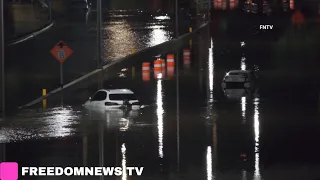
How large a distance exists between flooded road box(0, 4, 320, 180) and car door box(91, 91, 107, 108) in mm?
717

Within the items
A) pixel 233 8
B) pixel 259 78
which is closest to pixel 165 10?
pixel 233 8

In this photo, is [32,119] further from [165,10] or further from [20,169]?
[165,10]

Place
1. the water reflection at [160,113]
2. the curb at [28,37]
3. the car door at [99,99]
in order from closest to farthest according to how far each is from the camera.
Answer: the water reflection at [160,113]
the car door at [99,99]
the curb at [28,37]

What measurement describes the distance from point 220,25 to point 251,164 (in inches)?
2565

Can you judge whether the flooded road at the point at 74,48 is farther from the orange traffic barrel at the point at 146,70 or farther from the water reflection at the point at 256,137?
the water reflection at the point at 256,137

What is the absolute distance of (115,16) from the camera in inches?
4392

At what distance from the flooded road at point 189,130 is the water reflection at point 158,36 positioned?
18.4 meters

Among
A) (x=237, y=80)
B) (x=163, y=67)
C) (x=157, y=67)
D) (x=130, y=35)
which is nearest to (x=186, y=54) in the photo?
(x=163, y=67)

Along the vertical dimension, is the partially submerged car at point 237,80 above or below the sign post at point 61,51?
below

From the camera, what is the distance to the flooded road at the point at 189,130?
30922 mm

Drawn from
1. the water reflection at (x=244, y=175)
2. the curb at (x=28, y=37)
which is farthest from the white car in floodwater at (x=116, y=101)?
the curb at (x=28, y=37)

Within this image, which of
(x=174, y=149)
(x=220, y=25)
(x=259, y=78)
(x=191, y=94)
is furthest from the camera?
(x=220, y=25)

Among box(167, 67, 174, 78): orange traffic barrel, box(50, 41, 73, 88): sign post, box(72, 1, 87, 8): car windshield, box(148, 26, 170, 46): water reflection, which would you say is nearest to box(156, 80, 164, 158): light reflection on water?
box(167, 67, 174, 78): orange traffic barrel

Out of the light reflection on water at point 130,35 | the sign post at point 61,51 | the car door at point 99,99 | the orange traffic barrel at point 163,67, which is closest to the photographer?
the car door at point 99,99
